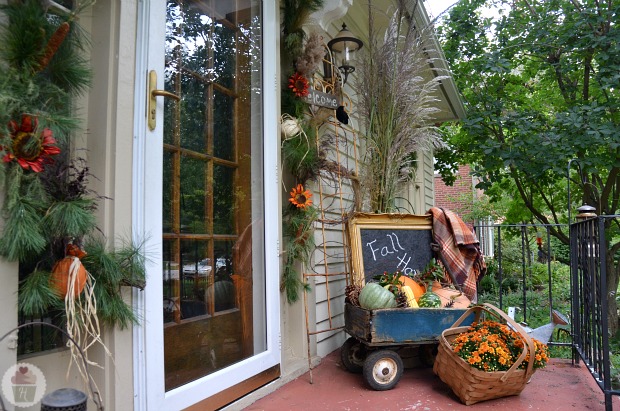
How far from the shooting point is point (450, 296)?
3.20m

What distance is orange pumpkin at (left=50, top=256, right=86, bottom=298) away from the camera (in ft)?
5.33

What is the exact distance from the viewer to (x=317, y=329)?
359 cm

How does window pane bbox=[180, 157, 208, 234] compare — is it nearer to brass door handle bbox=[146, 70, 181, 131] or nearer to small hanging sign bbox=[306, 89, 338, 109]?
brass door handle bbox=[146, 70, 181, 131]

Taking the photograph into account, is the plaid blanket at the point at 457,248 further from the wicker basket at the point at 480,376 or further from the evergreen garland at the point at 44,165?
the evergreen garland at the point at 44,165

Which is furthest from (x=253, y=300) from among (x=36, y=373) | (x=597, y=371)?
(x=597, y=371)

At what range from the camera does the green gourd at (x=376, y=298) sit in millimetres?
2904

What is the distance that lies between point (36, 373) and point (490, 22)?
24.7ft

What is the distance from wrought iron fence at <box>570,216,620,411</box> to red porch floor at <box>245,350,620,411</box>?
0.16 meters

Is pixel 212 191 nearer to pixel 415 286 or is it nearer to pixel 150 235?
pixel 150 235

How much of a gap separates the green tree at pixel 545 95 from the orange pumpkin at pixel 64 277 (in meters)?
5.37

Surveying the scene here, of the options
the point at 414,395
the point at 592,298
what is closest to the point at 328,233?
the point at 414,395

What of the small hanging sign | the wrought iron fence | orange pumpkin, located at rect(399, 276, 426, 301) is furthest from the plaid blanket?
the small hanging sign

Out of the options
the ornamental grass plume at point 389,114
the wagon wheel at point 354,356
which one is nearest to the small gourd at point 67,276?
the wagon wheel at point 354,356

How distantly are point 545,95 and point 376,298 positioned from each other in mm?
6415
